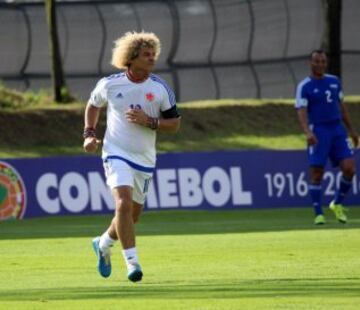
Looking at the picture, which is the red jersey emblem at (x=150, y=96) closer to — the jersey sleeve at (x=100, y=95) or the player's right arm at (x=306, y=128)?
the jersey sleeve at (x=100, y=95)

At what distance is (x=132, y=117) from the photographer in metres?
12.4

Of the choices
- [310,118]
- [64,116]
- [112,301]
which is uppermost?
[112,301]

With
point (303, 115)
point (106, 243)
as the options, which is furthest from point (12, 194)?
point (106, 243)

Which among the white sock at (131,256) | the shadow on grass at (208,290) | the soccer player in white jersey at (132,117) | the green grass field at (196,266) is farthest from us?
Answer: the soccer player in white jersey at (132,117)

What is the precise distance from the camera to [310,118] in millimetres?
19984

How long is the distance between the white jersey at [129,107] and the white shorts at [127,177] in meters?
0.07

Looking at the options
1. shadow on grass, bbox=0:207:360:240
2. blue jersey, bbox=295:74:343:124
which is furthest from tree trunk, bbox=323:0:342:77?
blue jersey, bbox=295:74:343:124

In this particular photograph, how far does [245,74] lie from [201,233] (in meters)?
13.5

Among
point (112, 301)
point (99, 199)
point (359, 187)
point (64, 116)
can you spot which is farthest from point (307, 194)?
point (112, 301)

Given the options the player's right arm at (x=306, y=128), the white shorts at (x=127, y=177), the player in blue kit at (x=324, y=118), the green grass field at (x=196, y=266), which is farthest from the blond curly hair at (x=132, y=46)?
the player in blue kit at (x=324, y=118)

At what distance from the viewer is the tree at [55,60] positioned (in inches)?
1196

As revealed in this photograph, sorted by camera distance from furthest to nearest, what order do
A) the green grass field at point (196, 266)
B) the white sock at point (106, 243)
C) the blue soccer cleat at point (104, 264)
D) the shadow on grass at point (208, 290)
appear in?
the white sock at point (106, 243)
the blue soccer cleat at point (104, 264)
the shadow on grass at point (208, 290)
the green grass field at point (196, 266)

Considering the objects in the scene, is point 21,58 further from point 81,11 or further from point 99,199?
point 99,199

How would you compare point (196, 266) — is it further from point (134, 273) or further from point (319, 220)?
point (319, 220)
